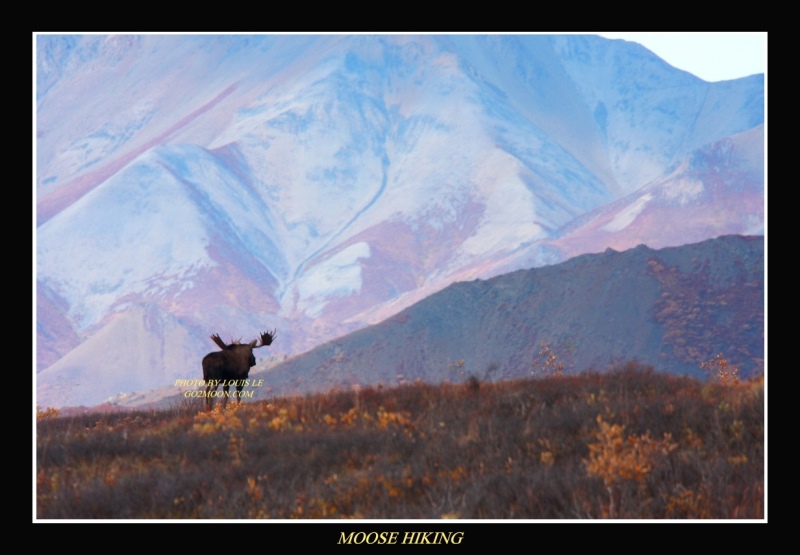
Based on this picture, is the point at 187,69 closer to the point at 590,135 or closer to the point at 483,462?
the point at 590,135

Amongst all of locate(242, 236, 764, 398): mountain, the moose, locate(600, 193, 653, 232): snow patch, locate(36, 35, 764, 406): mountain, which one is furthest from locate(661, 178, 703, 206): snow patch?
the moose

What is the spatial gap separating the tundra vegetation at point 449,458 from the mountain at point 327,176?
54.3 meters

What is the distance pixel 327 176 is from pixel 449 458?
101m

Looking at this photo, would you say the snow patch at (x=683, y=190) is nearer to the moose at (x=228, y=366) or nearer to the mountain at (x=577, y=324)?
the mountain at (x=577, y=324)

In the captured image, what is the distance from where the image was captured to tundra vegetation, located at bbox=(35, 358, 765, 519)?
33.2 feet

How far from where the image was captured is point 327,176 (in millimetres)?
110688

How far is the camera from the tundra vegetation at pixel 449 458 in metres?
10.1

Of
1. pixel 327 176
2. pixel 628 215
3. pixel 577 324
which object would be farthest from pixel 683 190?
pixel 577 324

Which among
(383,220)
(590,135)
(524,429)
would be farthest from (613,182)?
(524,429)

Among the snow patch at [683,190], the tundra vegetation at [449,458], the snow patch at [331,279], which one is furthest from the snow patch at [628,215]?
the tundra vegetation at [449,458]

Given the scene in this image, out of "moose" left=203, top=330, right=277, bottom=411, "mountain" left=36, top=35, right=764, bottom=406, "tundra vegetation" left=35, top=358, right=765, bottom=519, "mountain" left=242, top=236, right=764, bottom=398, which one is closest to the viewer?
"tundra vegetation" left=35, top=358, right=765, bottom=519

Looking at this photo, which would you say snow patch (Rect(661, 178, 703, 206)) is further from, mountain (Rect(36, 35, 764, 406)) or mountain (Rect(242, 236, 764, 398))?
mountain (Rect(242, 236, 764, 398))

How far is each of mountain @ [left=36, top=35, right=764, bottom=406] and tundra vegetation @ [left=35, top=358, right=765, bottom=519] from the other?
5429cm

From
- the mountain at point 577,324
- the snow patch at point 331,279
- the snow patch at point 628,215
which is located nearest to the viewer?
the mountain at point 577,324
